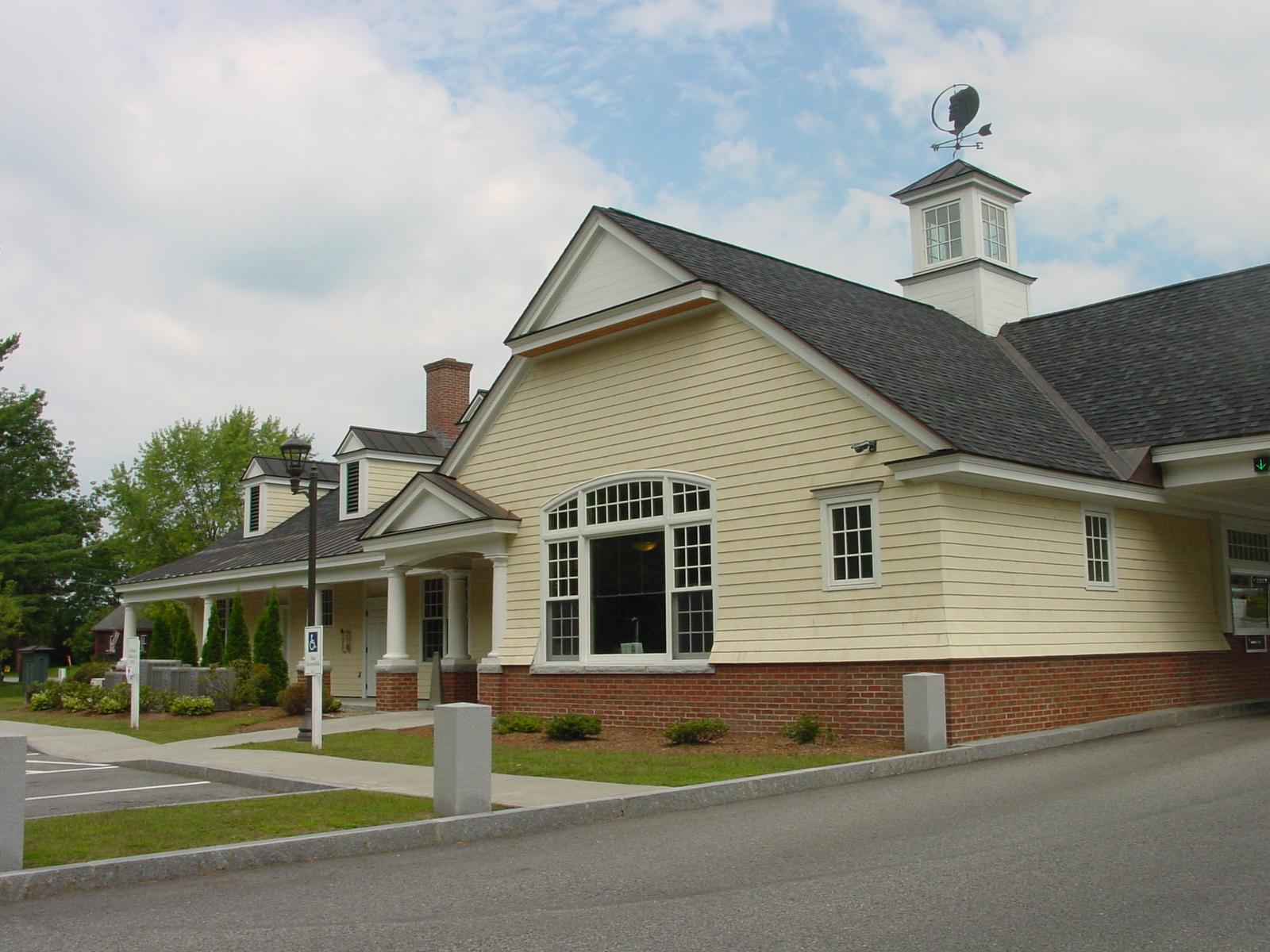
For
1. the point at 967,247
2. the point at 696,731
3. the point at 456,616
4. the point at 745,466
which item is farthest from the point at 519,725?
the point at 967,247

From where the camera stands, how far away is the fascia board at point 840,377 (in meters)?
14.4

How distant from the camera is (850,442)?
1529 centimetres

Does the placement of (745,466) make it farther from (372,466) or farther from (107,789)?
(372,466)

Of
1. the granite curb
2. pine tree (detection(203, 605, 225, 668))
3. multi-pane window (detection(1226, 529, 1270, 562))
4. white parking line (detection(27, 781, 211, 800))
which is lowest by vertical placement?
white parking line (detection(27, 781, 211, 800))

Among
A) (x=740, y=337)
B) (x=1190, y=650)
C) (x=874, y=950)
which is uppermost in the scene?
(x=740, y=337)

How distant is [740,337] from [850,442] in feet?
8.19

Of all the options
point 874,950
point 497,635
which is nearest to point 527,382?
point 497,635

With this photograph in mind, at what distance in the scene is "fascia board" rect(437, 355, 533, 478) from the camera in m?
20.2

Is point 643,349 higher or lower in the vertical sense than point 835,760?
higher

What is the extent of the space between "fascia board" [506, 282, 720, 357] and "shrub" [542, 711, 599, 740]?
5843mm

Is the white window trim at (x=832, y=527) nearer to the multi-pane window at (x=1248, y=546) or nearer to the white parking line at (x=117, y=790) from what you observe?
the multi-pane window at (x=1248, y=546)

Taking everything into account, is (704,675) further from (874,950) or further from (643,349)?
(874,950)

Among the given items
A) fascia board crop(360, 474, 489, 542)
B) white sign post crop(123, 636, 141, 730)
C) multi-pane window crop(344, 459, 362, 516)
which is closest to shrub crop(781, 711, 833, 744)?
fascia board crop(360, 474, 489, 542)

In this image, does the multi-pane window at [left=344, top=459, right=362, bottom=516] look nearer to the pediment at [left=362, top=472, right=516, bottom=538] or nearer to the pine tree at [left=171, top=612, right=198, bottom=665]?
the pine tree at [left=171, top=612, right=198, bottom=665]
